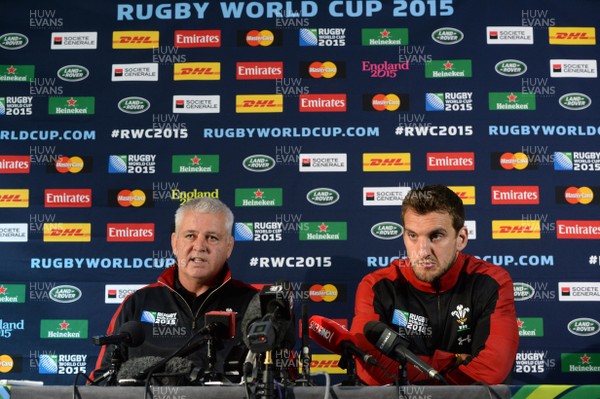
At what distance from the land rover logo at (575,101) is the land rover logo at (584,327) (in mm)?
1213

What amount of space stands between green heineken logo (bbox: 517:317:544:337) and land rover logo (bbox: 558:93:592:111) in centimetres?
124

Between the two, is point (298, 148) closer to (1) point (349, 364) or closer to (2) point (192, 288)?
(2) point (192, 288)

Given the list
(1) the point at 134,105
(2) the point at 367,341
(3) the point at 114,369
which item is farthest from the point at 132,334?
(1) the point at 134,105

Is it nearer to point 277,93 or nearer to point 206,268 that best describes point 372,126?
point 277,93

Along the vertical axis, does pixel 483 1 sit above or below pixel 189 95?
above

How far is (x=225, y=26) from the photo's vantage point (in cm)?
403

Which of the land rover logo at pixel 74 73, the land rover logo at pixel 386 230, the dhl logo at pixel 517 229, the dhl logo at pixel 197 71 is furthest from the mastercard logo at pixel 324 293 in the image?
the land rover logo at pixel 74 73

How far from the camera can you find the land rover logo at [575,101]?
12.7ft

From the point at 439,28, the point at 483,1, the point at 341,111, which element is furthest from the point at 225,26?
the point at 483,1

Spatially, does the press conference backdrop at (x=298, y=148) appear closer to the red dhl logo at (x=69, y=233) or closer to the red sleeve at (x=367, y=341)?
the red dhl logo at (x=69, y=233)

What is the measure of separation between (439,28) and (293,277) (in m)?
1.71

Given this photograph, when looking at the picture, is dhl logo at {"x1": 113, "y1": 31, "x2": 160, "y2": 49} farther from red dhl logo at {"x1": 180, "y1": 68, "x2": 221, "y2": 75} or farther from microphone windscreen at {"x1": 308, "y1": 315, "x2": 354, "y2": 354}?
microphone windscreen at {"x1": 308, "y1": 315, "x2": 354, "y2": 354}

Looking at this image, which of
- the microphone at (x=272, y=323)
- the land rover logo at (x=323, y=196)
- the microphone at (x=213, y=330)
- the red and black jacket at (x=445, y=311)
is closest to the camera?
the microphone at (x=272, y=323)

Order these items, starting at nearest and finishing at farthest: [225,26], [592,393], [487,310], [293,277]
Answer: [592,393] < [487,310] < [293,277] < [225,26]
